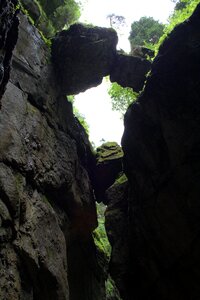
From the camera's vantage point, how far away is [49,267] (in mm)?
8477

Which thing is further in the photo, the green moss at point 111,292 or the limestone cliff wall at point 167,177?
the green moss at point 111,292

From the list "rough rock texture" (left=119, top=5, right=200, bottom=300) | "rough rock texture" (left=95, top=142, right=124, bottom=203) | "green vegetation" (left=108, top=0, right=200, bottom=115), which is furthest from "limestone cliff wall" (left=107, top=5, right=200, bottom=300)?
"green vegetation" (left=108, top=0, right=200, bottom=115)

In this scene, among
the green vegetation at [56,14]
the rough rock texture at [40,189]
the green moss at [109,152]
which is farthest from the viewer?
the green moss at [109,152]

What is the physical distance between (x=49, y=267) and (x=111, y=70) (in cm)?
1024

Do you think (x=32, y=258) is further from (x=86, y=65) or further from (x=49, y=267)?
(x=86, y=65)

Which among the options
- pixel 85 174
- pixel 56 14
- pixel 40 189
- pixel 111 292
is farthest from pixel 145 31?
pixel 111 292

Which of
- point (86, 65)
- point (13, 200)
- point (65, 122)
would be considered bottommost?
point (13, 200)

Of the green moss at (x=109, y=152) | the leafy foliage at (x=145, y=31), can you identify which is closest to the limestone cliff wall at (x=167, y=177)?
the green moss at (x=109, y=152)

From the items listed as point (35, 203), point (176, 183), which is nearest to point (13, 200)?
point (35, 203)

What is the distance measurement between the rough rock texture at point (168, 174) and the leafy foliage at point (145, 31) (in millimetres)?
10472

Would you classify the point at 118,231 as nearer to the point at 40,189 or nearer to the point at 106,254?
the point at 106,254

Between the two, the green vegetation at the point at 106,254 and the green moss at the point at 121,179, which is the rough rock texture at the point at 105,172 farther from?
the green vegetation at the point at 106,254

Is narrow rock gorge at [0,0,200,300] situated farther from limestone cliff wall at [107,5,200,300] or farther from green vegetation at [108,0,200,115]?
green vegetation at [108,0,200,115]

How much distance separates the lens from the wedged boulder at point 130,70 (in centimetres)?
1487
